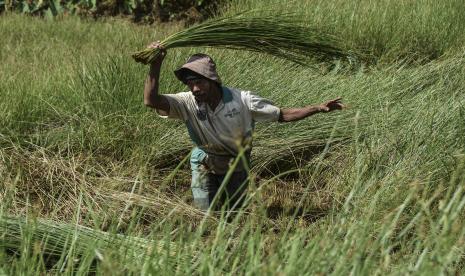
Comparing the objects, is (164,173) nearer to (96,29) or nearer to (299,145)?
(299,145)

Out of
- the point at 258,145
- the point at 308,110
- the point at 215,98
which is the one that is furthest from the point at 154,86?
the point at 258,145

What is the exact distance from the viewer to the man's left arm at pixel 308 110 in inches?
118

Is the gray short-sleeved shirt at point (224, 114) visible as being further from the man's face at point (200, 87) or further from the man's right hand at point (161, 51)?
the man's right hand at point (161, 51)

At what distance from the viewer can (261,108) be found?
3.19 m

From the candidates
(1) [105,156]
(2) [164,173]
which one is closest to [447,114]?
(2) [164,173]

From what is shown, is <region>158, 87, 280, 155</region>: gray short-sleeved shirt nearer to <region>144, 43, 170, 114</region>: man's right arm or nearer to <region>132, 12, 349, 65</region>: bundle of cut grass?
<region>144, 43, 170, 114</region>: man's right arm

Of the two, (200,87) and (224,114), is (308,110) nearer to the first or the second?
(224,114)

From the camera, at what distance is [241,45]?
319 cm

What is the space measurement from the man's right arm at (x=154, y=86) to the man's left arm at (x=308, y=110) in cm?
57

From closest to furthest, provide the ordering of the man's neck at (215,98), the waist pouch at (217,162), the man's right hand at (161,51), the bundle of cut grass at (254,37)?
the man's right hand at (161,51), the bundle of cut grass at (254,37), the man's neck at (215,98), the waist pouch at (217,162)

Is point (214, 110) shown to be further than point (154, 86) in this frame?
Yes

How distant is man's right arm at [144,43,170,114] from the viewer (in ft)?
9.64

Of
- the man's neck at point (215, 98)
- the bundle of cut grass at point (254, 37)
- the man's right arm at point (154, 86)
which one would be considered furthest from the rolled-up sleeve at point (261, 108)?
the man's right arm at point (154, 86)

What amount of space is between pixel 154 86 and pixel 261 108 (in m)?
0.53
